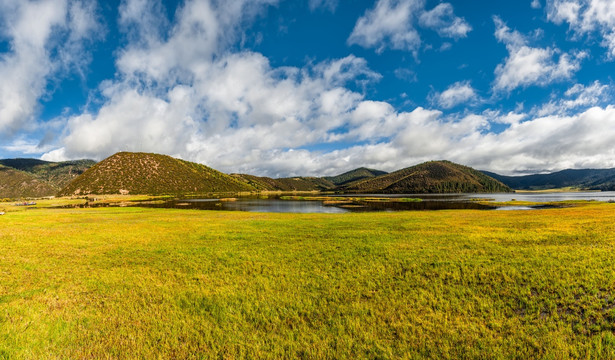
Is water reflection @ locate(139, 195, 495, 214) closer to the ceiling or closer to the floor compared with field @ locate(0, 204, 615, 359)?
closer to the floor

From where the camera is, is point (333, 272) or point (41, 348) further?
point (333, 272)

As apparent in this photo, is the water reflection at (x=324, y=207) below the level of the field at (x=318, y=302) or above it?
below

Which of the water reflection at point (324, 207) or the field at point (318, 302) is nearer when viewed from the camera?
the field at point (318, 302)

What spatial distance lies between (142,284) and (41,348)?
4.95m

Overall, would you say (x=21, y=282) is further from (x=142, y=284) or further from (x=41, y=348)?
(x=41, y=348)

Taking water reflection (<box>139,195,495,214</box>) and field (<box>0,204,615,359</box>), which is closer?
field (<box>0,204,615,359</box>)

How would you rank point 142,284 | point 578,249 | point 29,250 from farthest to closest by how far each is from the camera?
point 29,250 → point 578,249 → point 142,284

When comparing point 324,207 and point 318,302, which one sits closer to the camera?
point 318,302

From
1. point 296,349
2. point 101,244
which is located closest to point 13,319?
point 296,349

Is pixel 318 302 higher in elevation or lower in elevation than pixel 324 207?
higher

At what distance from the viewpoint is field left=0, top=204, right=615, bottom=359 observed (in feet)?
27.0

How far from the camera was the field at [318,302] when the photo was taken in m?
8.22

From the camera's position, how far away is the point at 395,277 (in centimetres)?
1350

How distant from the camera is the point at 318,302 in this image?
11016 millimetres
